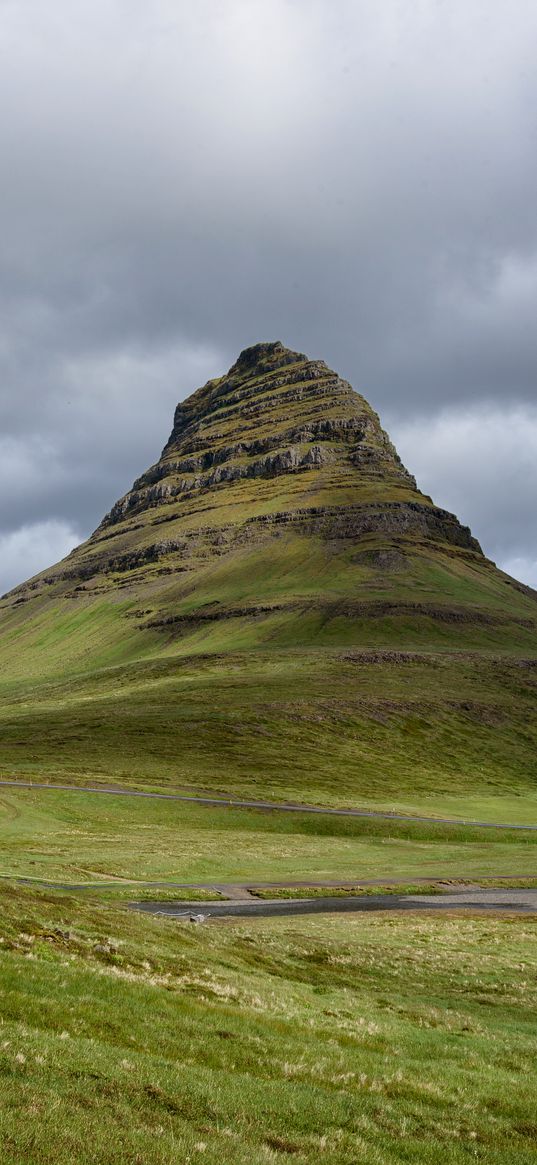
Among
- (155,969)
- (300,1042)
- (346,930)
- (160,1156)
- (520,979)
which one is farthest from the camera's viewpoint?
(346,930)

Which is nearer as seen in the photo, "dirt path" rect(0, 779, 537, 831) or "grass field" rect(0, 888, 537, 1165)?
"grass field" rect(0, 888, 537, 1165)

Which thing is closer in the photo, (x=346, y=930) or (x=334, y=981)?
(x=334, y=981)

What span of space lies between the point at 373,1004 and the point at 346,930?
16634 millimetres

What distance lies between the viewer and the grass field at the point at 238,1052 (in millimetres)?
12448

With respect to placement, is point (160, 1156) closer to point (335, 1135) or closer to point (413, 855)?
point (335, 1135)

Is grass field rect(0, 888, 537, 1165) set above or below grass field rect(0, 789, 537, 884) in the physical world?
above

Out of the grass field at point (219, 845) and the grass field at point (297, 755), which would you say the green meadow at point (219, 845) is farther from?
the grass field at point (297, 755)

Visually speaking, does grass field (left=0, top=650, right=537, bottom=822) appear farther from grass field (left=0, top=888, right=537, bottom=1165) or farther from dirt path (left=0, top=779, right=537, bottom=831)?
grass field (left=0, top=888, right=537, bottom=1165)

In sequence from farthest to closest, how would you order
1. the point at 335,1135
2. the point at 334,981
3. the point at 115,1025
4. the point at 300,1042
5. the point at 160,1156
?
the point at 334,981 < the point at 300,1042 < the point at 115,1025 < the point at 335,1135 < the point at 160,1156

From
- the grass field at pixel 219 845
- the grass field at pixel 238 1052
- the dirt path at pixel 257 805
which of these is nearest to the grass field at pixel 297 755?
the dirt path at pixel 257 805

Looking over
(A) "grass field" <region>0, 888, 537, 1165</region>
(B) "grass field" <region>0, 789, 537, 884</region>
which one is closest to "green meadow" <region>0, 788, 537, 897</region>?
(B) "grass field" <region>0, 789, 537, 884</region>

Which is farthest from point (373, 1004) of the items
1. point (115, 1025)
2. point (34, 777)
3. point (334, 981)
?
point (34, 777)

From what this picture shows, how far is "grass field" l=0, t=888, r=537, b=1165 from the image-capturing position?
12.4 m

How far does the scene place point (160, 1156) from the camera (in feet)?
37.1
